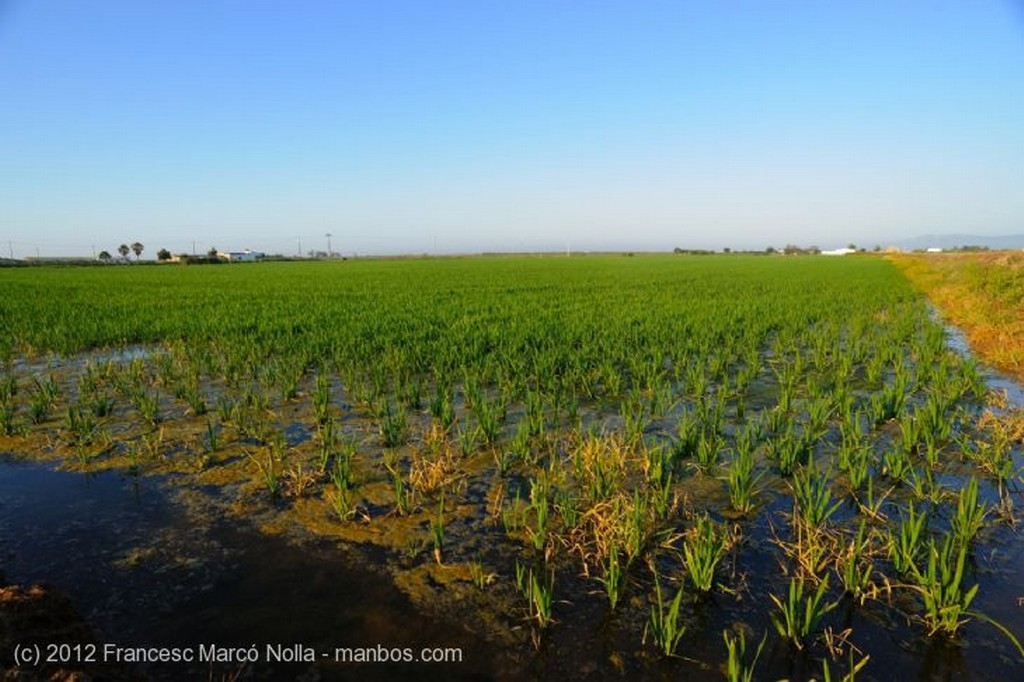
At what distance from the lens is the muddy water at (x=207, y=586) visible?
2854 millimetres

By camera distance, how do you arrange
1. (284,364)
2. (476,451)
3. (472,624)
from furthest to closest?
(284,364) < (476,451) < (472,624)

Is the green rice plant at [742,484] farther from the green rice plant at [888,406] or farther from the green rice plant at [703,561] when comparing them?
the green rice plant at [888,406]

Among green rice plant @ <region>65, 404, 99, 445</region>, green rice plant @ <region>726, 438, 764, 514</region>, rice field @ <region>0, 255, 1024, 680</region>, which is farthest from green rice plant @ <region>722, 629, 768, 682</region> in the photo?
Result: green rice plant @ <region>65, 404, 99, 445</region>

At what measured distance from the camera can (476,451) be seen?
555cm

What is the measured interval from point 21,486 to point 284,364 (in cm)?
410

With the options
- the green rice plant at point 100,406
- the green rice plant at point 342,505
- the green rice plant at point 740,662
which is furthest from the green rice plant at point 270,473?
the green rice plant at point 740,662

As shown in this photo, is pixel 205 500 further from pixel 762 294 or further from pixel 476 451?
pixel 762 294

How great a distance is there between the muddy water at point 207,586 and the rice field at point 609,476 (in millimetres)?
218

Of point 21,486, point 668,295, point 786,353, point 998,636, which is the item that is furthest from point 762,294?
point 21,486

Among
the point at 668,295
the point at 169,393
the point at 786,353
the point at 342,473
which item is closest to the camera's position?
the point at 342,473

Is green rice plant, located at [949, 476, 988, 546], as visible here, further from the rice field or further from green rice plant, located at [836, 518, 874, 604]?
green rice plant, located at [836, 518, 874, 604]

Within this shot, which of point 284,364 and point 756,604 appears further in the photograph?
point 284,364

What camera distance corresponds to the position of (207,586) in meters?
3.39

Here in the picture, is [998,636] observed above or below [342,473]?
below
